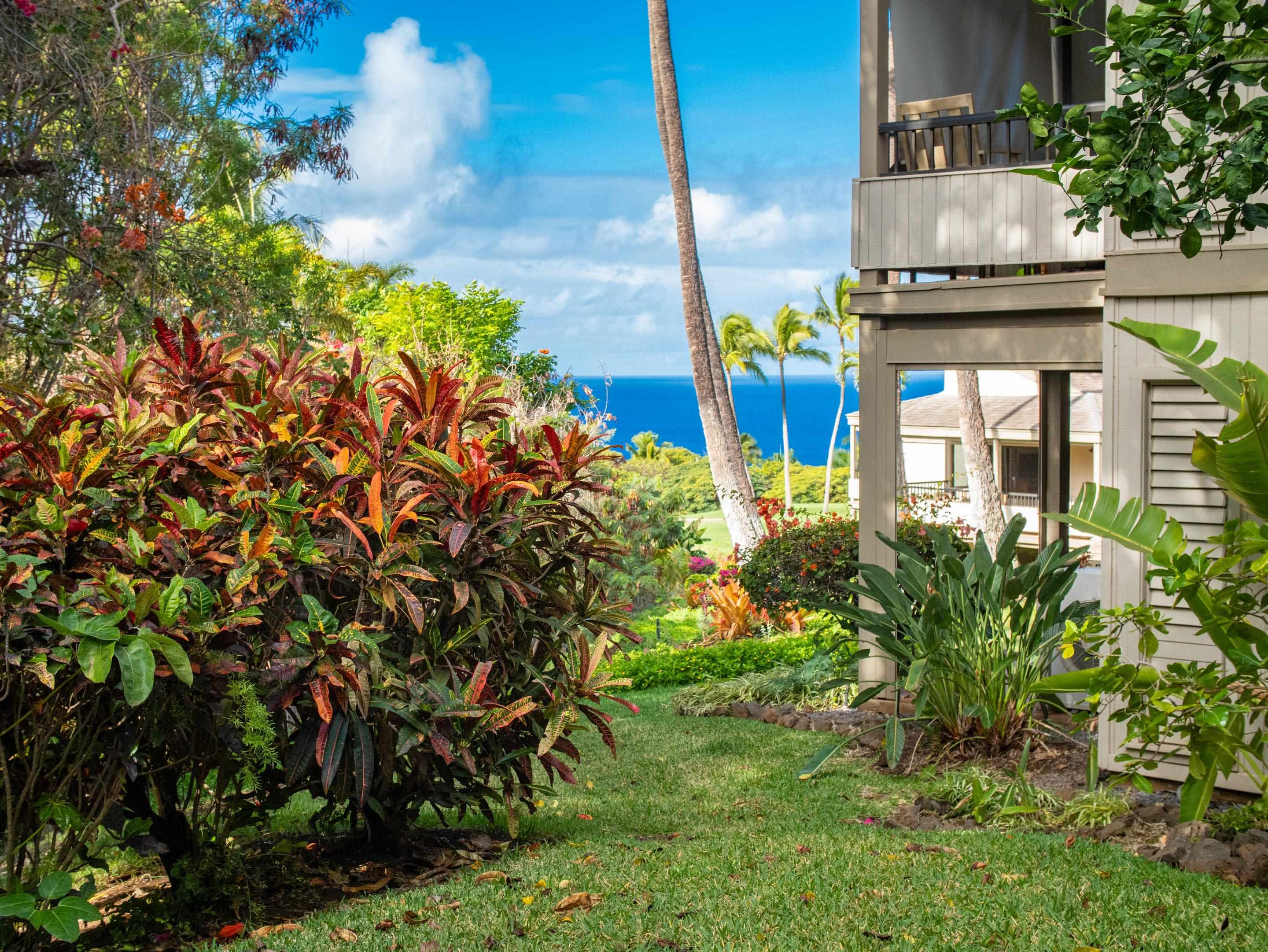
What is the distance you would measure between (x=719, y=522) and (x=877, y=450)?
32.2 metres

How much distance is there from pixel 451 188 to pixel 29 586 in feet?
A: 482

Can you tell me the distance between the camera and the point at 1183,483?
6.33 m

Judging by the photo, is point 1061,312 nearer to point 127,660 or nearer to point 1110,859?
point 1110,859

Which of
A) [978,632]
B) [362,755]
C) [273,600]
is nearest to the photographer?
[362,755]

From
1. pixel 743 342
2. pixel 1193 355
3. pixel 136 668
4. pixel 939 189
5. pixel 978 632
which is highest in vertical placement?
pixel 743 342

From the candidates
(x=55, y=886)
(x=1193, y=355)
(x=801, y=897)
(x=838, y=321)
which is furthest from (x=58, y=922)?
(x=838, y=321)

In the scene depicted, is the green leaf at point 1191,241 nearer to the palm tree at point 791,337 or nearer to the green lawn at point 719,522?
the green lawn at point 719,522

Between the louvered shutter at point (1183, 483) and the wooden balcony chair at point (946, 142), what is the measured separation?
257 centimetres

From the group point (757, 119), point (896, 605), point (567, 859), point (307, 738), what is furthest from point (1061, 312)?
point (757, 119)

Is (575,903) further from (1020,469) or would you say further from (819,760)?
(1020,469)

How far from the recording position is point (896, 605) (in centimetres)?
668

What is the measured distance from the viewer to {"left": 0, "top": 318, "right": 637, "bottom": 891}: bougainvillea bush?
3.57m

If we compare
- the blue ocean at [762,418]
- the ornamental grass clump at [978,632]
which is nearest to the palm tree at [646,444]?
the ornamental grass clump at [978,632]

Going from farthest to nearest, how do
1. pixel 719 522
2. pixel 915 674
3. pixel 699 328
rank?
1. pixel 719 522
2. pixel 699 328
3. pixel 915 674
